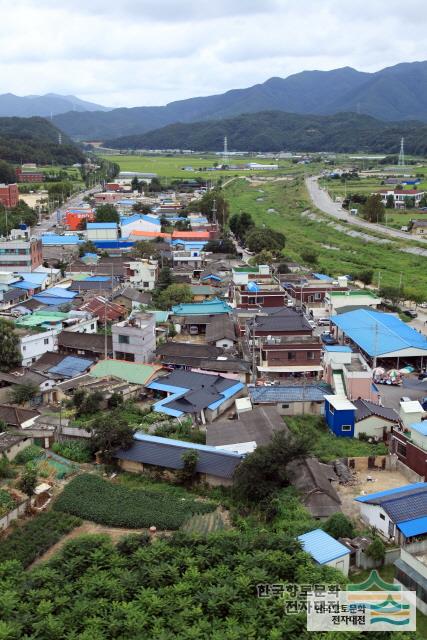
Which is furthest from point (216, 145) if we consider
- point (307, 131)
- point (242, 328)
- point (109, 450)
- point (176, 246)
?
point (109, 450)

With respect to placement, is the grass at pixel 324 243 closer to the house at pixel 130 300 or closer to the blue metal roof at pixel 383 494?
the house at pixel 130 300

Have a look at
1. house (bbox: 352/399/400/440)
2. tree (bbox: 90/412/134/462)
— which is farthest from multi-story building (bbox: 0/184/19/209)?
house (bbox: 352/399/400/440)

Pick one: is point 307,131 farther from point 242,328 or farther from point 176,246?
point 242,328

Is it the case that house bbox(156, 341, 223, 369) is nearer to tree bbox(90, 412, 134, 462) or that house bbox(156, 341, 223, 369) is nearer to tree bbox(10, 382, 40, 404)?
tree bbox(10, 382, 40, 404)

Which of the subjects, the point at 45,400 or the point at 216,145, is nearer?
the point at 45,400

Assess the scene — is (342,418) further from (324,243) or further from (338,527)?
(324,243)

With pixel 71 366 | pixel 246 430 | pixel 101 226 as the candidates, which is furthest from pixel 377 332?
pixel 101 226

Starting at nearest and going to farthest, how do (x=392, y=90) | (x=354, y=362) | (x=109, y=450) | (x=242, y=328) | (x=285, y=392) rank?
(x=109, y=450)
(x=285, y=392)
(x=354, y=362)
(x=242, y=328)
(x=392, y=90)

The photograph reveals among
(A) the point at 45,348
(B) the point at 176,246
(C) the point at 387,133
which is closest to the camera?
(A) the point at 45,348
